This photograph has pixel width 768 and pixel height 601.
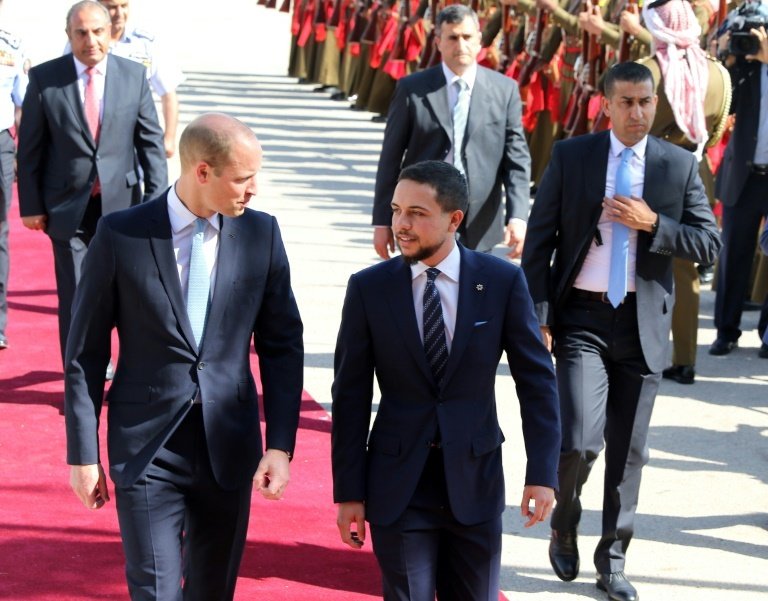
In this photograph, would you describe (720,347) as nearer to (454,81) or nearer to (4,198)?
(454,81)

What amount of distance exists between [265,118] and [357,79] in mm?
1647

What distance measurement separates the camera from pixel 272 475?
4109mm

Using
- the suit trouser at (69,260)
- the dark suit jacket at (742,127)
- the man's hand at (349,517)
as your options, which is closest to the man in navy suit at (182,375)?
the man's hand at (349,517)

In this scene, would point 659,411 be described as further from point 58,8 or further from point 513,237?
point 58,8

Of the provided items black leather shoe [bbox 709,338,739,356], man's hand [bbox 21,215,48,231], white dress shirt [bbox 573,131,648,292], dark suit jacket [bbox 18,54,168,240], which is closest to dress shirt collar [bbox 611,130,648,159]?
white dress shirt [bbox 573,131,648,292]

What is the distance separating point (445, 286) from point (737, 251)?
524 centimetres

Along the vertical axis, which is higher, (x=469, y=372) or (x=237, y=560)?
(x=469, y=372)

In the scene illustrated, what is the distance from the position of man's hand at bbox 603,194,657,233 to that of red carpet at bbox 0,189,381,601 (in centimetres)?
154

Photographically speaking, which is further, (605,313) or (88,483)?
(605,313)

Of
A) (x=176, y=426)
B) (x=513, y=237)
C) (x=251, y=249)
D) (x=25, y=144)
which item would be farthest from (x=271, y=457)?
(x=25, y=144)

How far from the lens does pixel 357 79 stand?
68.3 feet

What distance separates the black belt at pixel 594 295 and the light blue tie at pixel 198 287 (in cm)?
178

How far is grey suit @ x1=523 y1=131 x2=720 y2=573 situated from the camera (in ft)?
17.9

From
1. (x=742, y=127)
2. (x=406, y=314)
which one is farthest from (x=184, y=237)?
(x=742, y=127)
